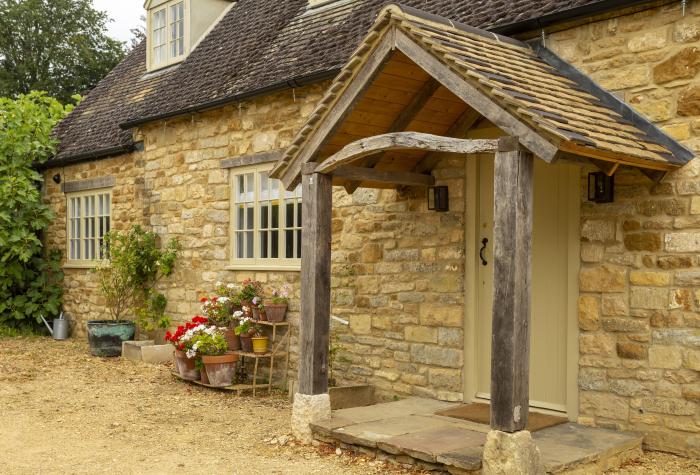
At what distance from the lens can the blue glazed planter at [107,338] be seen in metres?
11.1

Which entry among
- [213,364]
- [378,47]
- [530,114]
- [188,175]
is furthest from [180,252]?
[530,114]

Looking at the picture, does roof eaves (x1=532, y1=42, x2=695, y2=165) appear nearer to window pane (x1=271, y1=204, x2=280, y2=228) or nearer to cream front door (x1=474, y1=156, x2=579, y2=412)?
cream front door (x1=474, y1=156, x2=579, y2=412)

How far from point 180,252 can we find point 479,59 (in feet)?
21.3

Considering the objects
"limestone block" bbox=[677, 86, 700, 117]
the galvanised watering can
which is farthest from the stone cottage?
the galvanised watering can

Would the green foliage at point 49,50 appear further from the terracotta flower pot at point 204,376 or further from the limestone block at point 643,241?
the limestone block at point 643,241

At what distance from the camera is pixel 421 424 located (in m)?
6.11

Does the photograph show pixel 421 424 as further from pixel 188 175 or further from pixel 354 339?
pixel 188 175

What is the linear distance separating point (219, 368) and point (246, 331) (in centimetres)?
52

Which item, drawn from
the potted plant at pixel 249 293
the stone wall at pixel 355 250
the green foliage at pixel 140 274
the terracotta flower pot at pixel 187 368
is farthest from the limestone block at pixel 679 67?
the green foliage at pixel 140 274

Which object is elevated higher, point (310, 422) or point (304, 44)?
point (304, 44)

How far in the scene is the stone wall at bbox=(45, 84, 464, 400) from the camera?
7195 mm

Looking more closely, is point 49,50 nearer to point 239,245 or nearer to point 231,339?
point 239,245

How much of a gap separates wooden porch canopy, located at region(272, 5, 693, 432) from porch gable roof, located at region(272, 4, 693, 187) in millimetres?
11

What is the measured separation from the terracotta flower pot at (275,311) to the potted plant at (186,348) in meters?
0.87
